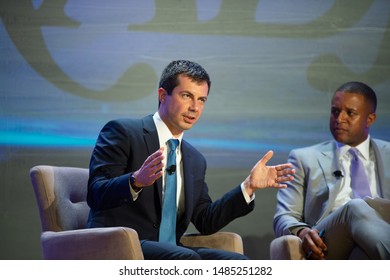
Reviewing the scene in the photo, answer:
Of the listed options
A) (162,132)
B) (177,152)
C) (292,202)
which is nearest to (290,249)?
(292,202)

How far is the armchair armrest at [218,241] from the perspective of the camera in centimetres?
354

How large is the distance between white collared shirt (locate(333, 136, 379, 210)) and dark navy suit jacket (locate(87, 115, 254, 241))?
0.83 m

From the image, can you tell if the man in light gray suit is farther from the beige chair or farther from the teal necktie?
the teal necktie

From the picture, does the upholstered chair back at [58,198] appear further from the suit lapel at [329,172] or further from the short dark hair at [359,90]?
the short dark hair at [359,90]

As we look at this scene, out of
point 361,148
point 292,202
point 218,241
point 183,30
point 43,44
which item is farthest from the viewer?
point 183,30

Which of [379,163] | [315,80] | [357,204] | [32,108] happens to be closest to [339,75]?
[315,80]

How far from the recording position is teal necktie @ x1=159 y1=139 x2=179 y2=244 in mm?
3428

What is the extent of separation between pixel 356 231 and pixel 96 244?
1333 mm

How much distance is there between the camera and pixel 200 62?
4637mm

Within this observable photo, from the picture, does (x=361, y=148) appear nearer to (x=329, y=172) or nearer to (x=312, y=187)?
(x=329, y=172)

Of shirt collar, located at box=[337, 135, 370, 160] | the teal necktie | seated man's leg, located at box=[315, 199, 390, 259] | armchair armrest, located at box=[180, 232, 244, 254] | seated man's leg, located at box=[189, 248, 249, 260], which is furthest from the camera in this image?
shirt collar, located at box=[337, 135, 370, 160]

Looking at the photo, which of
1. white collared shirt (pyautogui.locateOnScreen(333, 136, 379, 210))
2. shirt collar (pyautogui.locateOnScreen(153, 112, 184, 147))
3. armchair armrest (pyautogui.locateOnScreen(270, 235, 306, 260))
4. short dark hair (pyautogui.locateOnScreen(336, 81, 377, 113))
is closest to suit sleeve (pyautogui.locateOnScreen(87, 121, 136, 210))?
shirt collar (pyautogui.locateOnScreen(153, 112, 184, 147))

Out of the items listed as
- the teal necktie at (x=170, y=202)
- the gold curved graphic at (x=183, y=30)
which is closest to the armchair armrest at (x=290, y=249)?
the teal necktie at (x=170, y=202)
